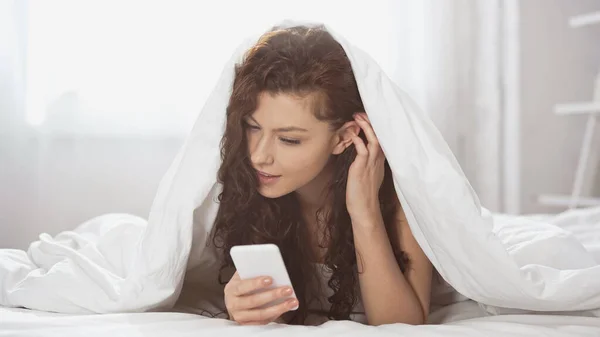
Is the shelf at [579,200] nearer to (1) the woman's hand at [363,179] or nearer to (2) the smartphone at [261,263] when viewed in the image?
(1) the woman's hand at [363,179]

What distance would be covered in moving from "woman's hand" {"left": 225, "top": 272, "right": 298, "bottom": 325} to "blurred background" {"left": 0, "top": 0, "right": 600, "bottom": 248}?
1.18 meters

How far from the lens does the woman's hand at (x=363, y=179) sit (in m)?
1.16

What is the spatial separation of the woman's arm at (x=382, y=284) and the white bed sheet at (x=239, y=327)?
17 centimetres

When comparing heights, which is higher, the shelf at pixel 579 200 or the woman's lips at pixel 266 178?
the woman's lips at pixel 266 178

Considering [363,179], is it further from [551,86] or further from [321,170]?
[551,86]

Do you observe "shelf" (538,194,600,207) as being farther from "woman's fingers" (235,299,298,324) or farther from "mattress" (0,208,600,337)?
"woman's fingers" (235,299,298,324)

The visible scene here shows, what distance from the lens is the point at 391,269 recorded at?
3.83 ft

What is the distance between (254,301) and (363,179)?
0.32 metres

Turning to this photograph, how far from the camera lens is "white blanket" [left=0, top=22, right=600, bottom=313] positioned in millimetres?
1015

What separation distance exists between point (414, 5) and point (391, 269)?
175 centimetres

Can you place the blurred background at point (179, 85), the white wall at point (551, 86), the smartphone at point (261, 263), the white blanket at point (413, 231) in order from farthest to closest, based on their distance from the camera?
the white wall at point (551, 86) < the blurred background at point (179, 85) < the white blanket at point (413, 231) < the smartphone at point (261, 263)

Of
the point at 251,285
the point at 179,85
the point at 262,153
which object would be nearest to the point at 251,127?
the point at 262,153

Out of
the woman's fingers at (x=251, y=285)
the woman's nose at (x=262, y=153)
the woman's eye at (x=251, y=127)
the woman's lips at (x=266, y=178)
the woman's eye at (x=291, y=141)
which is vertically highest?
the woman's eye at (x=251, y=127)

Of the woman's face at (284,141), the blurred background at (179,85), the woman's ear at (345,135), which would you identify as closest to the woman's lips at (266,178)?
the woman's face at (284,141)
